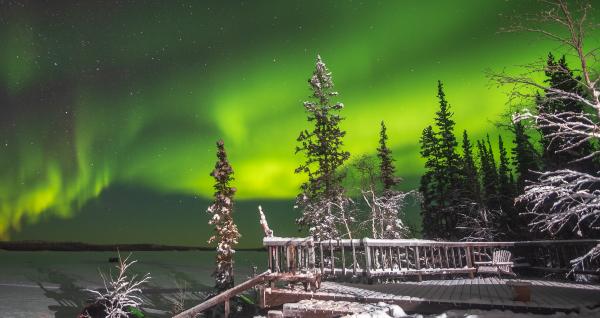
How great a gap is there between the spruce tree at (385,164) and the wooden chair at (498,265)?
18.6 metres

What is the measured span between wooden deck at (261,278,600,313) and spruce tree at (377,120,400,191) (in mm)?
21707

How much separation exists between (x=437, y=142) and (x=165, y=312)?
28698mm

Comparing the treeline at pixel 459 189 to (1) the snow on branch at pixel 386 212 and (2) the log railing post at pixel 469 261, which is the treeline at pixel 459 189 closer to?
(1) the snow on branch at pixel 386 212

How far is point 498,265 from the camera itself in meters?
13.0

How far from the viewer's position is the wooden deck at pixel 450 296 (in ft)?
24.9

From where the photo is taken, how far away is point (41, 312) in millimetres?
20453

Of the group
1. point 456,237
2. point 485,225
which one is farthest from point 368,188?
point 456,237

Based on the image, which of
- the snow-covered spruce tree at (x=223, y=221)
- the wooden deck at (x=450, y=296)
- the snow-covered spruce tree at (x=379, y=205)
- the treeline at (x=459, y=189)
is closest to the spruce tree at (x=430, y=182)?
the treeline at (x=459, y=189)

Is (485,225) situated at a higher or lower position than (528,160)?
lower

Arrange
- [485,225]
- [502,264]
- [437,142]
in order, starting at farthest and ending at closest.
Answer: [437,142] → [485,225] → [502,264]

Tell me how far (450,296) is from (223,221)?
20169 mm

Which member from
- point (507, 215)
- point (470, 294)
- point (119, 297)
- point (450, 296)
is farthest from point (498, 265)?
point (507, 215)

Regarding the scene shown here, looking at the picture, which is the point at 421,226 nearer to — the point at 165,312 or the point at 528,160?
the point at 528,160

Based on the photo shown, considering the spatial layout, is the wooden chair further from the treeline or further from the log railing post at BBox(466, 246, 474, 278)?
the treeline
